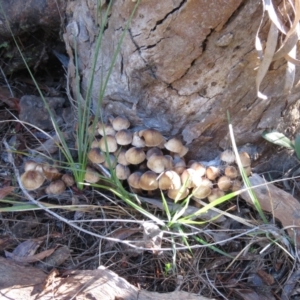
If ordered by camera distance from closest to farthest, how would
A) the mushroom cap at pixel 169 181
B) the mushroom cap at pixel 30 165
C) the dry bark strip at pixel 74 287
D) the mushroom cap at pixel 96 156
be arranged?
1. the dry bark strip at pixel 74 287
2. the mushroom cap at pixel 169 181
3. the mushroom cap at pixel 96 156
4. the mushroom cap at pixel 30 165

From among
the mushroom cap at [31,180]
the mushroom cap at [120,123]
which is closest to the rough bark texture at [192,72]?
the mushroom cap at [120,123]

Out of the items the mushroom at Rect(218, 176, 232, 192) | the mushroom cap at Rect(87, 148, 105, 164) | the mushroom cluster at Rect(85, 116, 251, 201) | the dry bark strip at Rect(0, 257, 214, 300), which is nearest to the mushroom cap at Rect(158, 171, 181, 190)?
the mushroom cluster at Rect(85, 116, 251, 201)

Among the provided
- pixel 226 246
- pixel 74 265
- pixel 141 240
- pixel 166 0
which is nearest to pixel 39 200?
pixel 74 265

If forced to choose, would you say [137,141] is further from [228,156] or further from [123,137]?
[228,156]

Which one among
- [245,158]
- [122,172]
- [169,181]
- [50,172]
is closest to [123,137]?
[122,172]

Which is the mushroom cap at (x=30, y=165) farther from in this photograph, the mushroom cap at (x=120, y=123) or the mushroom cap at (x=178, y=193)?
the mushroom cap at (x=178, y=193)

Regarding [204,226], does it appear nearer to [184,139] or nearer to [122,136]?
[184,139]
